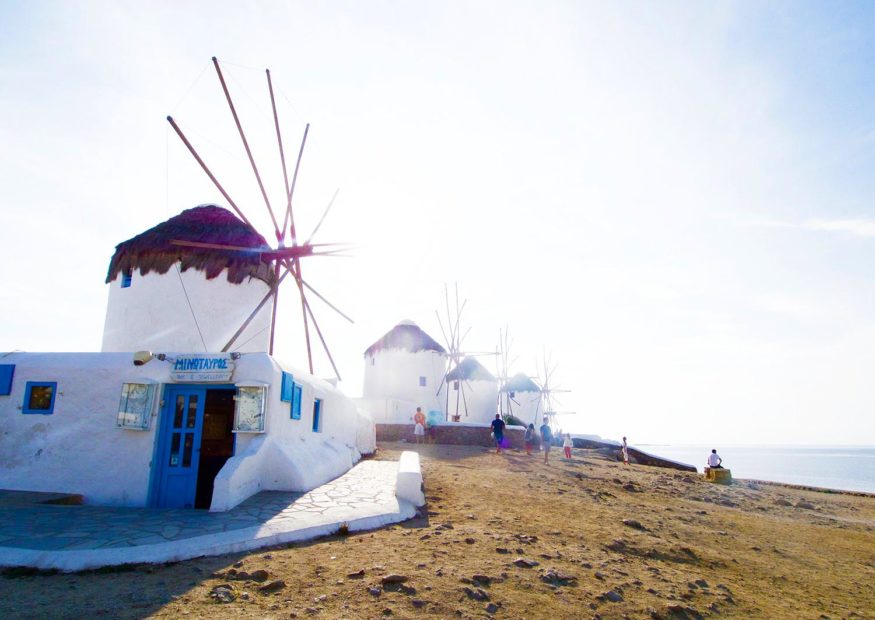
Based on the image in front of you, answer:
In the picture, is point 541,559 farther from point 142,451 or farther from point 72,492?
point 72,492

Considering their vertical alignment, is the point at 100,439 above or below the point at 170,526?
above

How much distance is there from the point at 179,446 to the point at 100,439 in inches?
52.6

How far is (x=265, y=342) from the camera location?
46.5 feet

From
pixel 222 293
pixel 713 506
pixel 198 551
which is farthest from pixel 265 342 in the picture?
pixel 713 506

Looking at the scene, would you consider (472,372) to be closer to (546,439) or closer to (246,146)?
(546,439)

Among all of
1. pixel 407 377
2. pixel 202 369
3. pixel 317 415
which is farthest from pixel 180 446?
pixel 407 377

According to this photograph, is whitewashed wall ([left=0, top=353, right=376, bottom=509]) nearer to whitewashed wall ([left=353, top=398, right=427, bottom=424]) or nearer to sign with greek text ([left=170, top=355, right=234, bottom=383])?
sign with greek text ([left=170, top=355, right=234, bottom=383])

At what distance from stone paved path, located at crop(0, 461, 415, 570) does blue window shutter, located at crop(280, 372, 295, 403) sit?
5.22 feet

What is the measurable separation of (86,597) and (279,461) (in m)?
4.35

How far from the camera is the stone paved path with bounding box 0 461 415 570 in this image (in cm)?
488

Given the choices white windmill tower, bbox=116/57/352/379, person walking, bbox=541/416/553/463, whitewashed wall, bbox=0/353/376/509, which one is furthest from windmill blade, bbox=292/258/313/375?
person walking, bbox=541/416/553/463

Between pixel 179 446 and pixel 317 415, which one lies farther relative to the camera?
pixel 317 415

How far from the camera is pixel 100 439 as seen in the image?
8.56 meters

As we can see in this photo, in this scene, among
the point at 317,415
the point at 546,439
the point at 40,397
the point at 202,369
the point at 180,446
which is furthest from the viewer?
the point at 546,439
